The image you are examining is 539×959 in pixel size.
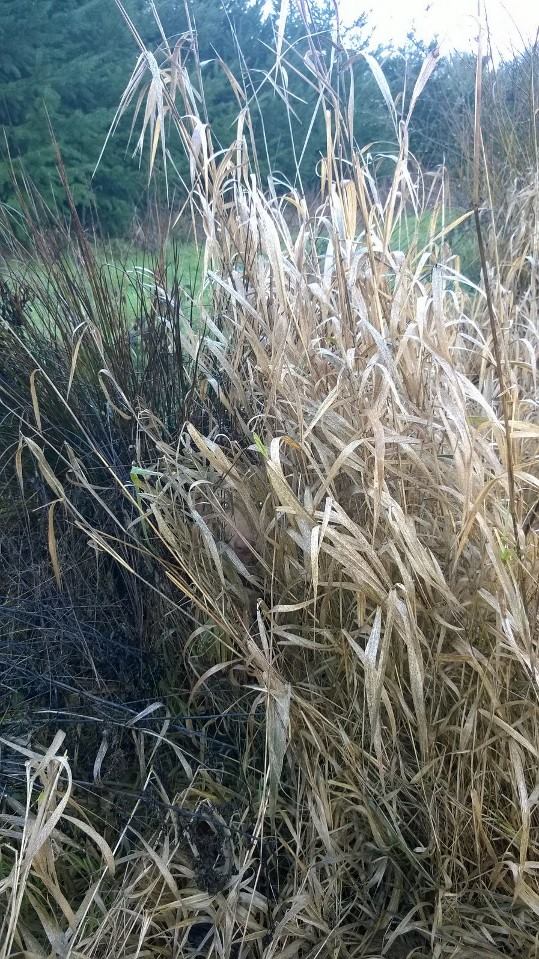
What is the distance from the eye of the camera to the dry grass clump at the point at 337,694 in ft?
4.20

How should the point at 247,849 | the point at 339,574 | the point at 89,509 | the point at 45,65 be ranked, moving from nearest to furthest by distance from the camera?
the point at 247,849 → the point at 339,574 → the point at 89,509 → the point at 45,65

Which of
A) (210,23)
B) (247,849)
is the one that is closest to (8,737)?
(247,849)

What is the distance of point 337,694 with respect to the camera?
1430mm

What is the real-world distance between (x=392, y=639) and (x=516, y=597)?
0.84ft

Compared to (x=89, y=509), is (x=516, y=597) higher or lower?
higher

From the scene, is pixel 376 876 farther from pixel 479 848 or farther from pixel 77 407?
pixel 77 407

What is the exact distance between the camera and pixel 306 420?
1527 mm

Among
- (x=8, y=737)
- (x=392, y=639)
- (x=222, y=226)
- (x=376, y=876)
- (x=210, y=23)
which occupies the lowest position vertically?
(x=376, y=876)

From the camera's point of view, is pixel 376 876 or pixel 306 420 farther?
pixel 306 420

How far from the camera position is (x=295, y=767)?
145 centimetres

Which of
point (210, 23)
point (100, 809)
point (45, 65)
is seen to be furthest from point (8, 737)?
point (210, 23)

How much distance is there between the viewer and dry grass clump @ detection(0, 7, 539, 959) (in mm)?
1281

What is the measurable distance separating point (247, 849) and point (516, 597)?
2.05ft

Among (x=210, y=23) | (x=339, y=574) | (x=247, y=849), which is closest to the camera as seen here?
(x=247, y=849)
